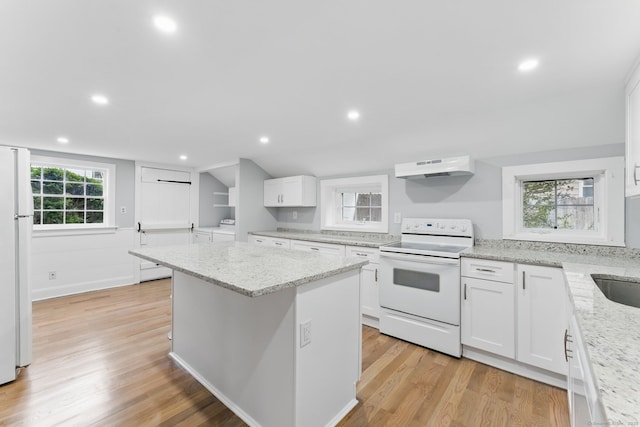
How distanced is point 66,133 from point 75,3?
8.54ft

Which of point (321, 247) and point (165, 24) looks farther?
point (321, 247)

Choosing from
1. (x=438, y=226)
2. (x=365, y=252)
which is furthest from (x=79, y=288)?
(x=438, y=226)

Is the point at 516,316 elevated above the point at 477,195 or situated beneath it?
situated beneath

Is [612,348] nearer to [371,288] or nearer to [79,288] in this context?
[371,288]

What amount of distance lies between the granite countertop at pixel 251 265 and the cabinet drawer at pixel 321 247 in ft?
4.01

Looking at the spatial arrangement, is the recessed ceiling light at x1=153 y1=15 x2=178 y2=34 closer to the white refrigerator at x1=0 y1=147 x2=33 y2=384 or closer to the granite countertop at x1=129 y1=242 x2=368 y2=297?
the granite countertop at x1=129 y1=242 x2=368 y2=297

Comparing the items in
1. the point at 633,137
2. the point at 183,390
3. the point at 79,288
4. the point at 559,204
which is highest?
Answer: the point at 633,137

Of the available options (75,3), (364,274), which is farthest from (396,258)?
(75,3)

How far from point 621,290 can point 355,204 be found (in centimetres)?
295

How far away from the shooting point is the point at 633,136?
166 cm

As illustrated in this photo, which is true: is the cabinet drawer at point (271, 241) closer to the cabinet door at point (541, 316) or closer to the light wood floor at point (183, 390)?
the light wood floor at point (183, 390)

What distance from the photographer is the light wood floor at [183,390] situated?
5.57ft

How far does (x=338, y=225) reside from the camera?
168 inches

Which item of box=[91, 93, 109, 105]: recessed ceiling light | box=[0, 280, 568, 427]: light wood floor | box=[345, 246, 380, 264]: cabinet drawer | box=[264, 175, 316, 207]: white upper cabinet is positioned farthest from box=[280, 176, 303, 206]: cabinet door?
box=[91, 93, 109, 105]: recessed ceiling light
